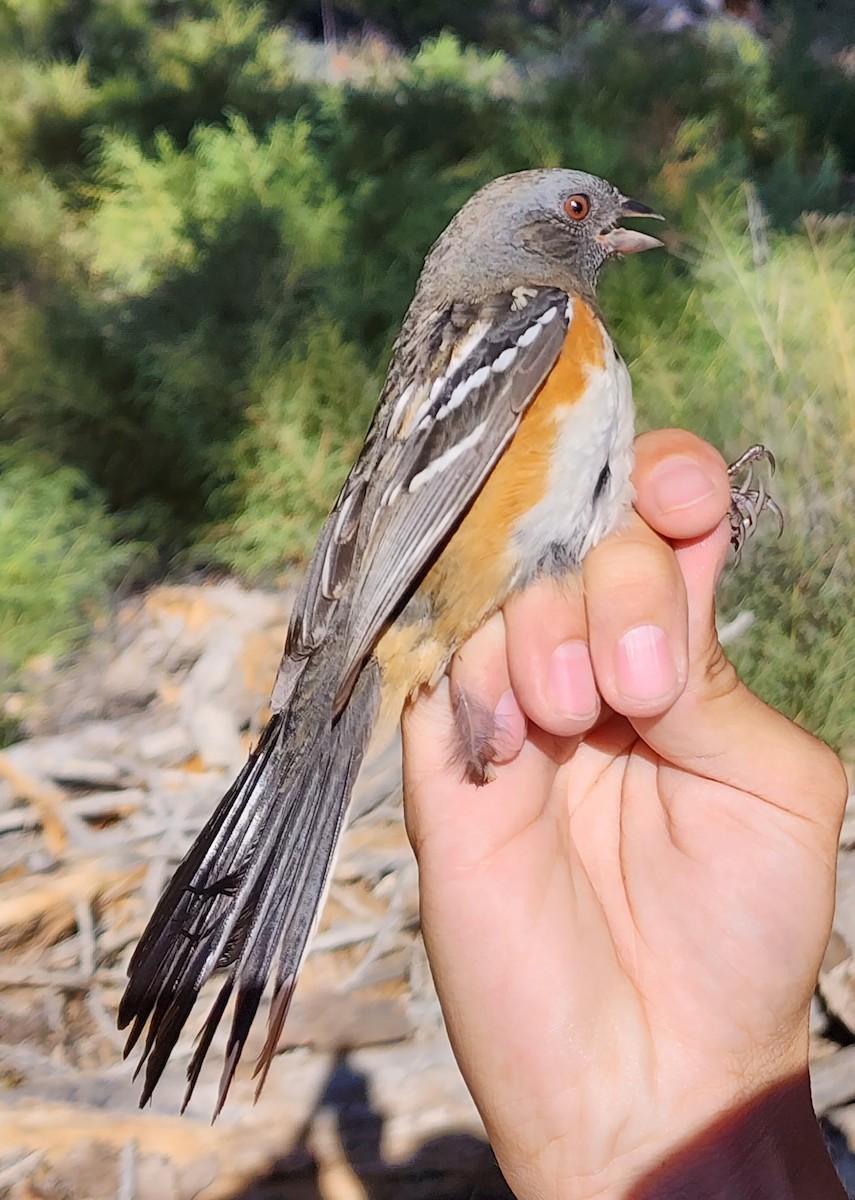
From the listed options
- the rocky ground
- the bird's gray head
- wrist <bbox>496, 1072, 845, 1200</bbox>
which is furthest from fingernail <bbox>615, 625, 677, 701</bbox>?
the bird's gray head

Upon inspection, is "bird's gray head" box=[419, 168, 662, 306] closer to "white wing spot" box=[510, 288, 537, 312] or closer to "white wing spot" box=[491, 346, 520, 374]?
"white wing spot" box=[510, 288, 537, 312]

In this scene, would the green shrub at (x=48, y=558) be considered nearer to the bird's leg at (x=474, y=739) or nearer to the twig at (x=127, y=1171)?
the twig at (x=127, y=1171)

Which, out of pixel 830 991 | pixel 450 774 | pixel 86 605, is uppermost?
pixel 450 774

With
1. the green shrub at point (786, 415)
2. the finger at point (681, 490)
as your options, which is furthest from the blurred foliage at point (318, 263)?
the finger at point (681, 490)

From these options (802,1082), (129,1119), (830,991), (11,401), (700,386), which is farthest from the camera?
(11,401)

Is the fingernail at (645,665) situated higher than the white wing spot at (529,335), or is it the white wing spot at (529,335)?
the white wing spot at (529,335)

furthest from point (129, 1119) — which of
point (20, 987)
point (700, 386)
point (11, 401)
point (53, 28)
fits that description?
point (53, 28)

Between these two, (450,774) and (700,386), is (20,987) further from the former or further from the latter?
(700,386)

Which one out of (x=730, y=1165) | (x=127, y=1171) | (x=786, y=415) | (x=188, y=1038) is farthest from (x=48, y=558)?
(x=730, y=1165)
